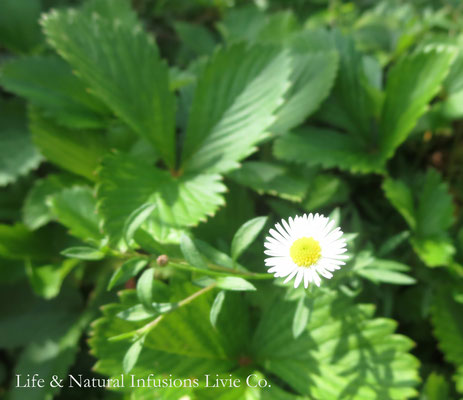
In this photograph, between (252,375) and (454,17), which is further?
(454,17)

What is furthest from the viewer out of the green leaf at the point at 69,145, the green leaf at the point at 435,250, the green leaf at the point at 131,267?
the green leaf at the point at 69,145

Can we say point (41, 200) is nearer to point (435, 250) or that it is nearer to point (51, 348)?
point (51, 348)

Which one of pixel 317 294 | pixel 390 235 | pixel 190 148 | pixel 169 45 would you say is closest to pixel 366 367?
pixel 317 294

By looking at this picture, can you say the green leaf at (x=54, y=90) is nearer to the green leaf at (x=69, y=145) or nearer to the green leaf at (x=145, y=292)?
the green leaf at (x=69, y=145)

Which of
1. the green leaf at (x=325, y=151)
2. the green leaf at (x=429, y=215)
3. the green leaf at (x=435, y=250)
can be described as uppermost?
the green leaf at (x=325, y=151)

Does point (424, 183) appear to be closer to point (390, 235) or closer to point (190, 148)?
point (390, 235)

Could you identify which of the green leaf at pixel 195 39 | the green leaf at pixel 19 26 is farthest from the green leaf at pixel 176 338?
the green leaf at pixel 19 26

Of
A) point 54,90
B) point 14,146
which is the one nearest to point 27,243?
point 14,146
